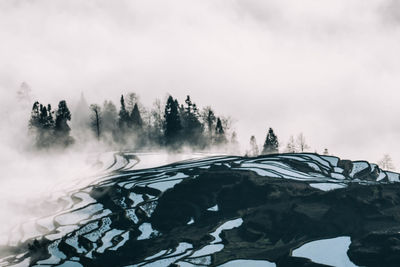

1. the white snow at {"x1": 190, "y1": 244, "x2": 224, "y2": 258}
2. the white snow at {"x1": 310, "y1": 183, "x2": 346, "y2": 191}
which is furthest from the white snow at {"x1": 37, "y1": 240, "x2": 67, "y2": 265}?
the white snow at {"x1": 310, "y1": 183, "x2": 346, "y2": 191}

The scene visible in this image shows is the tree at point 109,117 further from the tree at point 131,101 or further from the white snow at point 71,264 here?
the white snow at point 71,264

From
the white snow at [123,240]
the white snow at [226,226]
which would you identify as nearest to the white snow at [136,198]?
the white snow at [123,240]

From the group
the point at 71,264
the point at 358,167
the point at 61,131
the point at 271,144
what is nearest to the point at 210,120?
the point at 271,144

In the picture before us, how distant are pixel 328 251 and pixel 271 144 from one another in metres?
69.7

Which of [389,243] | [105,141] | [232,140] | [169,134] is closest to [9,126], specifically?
[105,141]

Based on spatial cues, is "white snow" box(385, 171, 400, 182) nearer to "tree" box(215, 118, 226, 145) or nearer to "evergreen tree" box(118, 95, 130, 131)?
"tree" box(215, 118, 226, 145)

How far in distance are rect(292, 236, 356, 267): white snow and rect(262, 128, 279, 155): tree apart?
210 ft

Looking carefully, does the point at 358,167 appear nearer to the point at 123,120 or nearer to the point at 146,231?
the point at 146,231

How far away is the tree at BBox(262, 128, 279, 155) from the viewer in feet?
477

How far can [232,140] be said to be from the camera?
527 feet

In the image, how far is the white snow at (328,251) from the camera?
7569 centimetres

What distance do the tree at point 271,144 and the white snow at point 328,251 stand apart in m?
63.9

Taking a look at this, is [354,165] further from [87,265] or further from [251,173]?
[87,265]

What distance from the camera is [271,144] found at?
146750 millimetres
